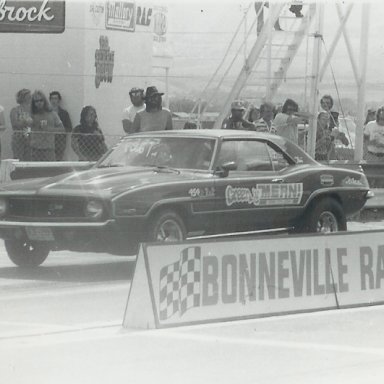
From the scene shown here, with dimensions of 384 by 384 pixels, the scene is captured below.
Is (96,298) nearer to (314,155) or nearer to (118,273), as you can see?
(118,273)

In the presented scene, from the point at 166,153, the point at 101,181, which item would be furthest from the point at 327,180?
the point at 101,181

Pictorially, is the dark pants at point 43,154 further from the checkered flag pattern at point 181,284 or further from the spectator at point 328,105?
the checkered flag pattern at point 181,284

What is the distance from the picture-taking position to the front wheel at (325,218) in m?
13.2

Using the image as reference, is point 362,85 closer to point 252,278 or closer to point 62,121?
point 62,121

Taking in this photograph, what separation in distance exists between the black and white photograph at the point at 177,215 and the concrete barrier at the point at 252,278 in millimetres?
12

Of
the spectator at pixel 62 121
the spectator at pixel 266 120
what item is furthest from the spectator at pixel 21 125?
the spectator at pixel 266 120

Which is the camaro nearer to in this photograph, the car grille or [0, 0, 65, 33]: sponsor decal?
the car grille

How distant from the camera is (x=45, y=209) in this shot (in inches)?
455

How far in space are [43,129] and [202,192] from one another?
199 inches

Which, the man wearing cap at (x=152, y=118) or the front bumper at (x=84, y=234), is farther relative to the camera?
the man wearing cap at (x=152, y=118)

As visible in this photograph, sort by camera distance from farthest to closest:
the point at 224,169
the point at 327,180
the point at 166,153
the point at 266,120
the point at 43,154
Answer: the point at 266,120
the point at 43,154
the point at 327,180
the point at 166,153
the point at 224,169

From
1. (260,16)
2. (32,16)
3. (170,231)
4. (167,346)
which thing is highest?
(260,16)

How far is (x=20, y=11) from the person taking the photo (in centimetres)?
1823

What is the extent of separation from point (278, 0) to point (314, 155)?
8.20 ft
